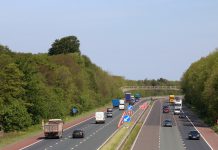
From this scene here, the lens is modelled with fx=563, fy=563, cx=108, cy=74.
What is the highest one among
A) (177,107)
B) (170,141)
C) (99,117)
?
(177,107)

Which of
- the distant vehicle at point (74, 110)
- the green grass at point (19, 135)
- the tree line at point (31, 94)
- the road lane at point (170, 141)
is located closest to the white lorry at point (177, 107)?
the tree line at point (31, 94)

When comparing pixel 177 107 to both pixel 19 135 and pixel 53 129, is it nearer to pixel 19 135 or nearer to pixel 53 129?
pixel 19 135

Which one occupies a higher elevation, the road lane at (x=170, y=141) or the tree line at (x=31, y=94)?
the tree line at (x=31, y=94)

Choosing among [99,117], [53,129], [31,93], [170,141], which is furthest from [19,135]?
[99,117]

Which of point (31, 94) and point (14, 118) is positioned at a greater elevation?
point (31, 94)

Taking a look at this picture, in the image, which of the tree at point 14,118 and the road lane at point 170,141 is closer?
the road lane at point 170,141

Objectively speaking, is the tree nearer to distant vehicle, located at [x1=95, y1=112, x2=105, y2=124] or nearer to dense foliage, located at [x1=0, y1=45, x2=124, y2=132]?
dense foliage, located at [x1=0, y1=45, x2=124, y2=132]

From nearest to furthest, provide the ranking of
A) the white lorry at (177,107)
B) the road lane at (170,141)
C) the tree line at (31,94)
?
the road lane at (170,141), the tree line at (31,94), the white lorry at (177,107)

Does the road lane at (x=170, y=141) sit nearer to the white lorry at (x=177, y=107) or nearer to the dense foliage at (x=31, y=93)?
the dense foliage at (x=31, y=93)

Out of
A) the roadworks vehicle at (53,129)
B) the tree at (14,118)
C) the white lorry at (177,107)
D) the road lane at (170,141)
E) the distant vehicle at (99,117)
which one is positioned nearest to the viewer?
the road lane at (170,141)

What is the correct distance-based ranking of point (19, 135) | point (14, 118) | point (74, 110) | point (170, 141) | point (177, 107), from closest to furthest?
point (170, 141), point (19, 135), point (14, 118), point (74, 110), point (177, 107)

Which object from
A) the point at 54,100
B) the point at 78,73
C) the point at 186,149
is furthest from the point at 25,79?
the point at 78,73

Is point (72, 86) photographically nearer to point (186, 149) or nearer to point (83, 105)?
point (83, 105)

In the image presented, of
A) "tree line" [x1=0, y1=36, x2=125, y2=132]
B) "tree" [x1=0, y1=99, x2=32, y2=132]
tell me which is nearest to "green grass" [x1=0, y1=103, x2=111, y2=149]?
"tree line" [x1=0, y1=36, x2=125, y2=132]
